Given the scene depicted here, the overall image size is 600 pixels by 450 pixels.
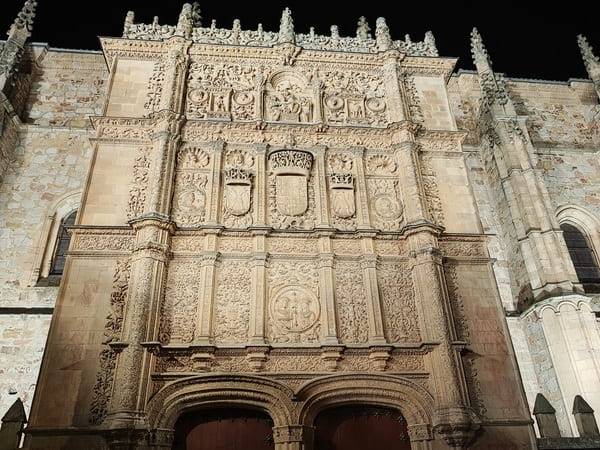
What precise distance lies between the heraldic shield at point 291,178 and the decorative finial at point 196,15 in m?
5.21

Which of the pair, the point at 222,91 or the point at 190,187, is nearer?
→ the point at 190,187

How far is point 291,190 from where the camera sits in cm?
1094

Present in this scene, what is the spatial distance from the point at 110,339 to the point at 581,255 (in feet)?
40.9

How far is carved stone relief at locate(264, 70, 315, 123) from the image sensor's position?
1212 centimetres

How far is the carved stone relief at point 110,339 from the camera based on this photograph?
27.5ft

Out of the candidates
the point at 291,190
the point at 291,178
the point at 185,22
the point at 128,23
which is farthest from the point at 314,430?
the point at 128,23

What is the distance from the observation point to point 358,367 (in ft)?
30.0

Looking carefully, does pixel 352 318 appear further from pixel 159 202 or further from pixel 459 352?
pixel 159 202

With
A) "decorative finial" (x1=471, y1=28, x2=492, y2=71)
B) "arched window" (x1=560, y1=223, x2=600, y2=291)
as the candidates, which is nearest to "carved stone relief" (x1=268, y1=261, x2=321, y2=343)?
"arched window" (x1=560, y1=223, x2=600, y2=291)

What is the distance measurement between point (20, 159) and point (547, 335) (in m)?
13.8

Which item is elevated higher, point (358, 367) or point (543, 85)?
point (543, 85)

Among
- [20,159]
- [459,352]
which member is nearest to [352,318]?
[459,352]

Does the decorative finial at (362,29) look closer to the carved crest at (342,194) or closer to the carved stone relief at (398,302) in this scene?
the carved crest at (342,194)

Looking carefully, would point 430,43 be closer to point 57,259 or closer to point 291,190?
point 291,190
